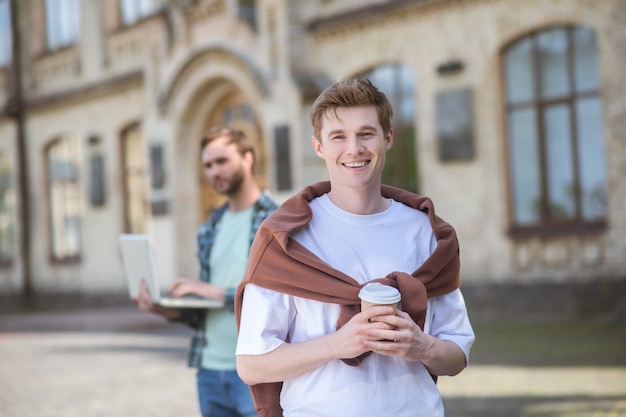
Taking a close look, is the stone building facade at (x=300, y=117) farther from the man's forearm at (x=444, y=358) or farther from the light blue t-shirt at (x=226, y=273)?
the man's forearm at (x=444, y=358)

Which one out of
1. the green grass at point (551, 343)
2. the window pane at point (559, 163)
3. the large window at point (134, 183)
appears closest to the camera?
the green grass at point (551, 343)

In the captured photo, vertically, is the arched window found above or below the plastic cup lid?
above

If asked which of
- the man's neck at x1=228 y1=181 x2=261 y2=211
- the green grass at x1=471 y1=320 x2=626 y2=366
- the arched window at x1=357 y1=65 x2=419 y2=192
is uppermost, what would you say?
the arched window at x1=357 y1=65 x2=419 y2=192

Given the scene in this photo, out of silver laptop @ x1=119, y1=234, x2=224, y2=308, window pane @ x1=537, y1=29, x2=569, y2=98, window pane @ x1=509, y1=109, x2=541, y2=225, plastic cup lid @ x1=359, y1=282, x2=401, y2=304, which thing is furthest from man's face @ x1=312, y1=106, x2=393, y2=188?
window pane @ x1=509, y1=109, x2=541, y2=225

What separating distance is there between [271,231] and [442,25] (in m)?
13.2

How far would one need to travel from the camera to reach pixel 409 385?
241 centimetres

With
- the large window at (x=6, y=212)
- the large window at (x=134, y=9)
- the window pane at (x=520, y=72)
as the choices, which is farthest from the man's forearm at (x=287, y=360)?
the large window at (x=6, y=212)

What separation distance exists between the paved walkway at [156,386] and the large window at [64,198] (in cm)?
1065

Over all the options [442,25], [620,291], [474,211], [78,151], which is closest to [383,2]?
[442,25]

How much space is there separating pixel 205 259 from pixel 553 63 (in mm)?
10641

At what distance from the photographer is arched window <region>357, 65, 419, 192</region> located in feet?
52.2

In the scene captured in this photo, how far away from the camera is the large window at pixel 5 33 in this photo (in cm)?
2623

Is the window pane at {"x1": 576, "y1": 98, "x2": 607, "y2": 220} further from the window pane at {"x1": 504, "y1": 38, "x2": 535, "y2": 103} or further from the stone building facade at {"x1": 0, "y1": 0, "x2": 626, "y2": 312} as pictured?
the window pane at {"x1": 504, "y1": 38, "x2": 535, "y2": 103}

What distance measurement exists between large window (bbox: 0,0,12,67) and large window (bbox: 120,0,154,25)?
5.23 meters
